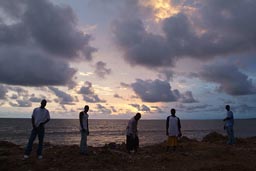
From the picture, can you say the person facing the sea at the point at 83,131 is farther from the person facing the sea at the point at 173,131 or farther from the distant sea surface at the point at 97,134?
the distant sea surface at the point at 97,134

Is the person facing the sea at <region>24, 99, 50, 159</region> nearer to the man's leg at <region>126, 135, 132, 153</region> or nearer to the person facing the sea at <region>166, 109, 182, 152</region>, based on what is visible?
the man's leg at <region>126, 135, 132, 153</region>

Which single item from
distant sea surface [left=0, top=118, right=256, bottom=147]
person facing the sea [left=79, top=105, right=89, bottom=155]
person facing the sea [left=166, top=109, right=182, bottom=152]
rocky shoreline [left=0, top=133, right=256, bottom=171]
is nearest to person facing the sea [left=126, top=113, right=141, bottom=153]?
rocky shoreline [left=0, top=133, right=256, bottom=171]

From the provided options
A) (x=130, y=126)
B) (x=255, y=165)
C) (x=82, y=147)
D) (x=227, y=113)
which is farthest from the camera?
(x=227, y=113)

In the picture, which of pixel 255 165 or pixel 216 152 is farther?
pixel 216 152

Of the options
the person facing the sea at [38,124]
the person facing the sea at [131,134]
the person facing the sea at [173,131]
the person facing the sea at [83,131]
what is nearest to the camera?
the person facing the sea at [38,124]

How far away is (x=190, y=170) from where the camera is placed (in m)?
10.7

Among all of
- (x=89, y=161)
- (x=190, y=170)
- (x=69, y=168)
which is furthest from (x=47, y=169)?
(x=190, y=170)

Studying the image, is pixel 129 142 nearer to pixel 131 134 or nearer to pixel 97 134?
pixel 131 134

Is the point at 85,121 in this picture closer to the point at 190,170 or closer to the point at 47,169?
the point at 47,169

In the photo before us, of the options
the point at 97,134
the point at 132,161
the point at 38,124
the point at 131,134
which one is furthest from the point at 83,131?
the point at 97,134

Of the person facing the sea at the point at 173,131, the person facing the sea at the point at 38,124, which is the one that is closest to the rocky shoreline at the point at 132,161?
the person facing the sea at the point at 38,124

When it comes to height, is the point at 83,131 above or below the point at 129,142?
above

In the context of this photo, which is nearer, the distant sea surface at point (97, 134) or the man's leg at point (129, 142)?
the man's leg at point (129, 142)

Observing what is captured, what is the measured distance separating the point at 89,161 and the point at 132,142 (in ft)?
11.5
